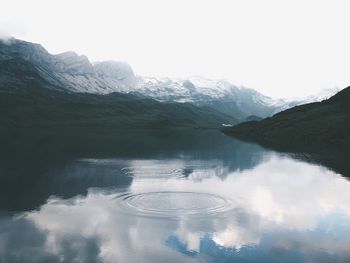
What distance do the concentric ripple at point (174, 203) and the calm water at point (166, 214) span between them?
170 millimetres

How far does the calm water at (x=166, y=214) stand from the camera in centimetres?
4938

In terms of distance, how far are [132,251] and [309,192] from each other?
56508 mm

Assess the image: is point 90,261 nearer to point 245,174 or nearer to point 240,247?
point 240,247

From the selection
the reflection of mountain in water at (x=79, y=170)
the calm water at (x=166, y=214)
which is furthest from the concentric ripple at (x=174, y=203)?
the reflection of mountain in water at (x=79, y=170)

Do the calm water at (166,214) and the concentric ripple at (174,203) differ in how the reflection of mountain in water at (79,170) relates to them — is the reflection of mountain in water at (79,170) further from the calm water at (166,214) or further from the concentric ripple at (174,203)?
the concentric ripple at (174,203)

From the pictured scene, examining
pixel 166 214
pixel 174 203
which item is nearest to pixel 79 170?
pixel 174 203

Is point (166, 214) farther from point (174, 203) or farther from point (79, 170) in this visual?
point (79, 170)

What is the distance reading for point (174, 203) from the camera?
243 feet

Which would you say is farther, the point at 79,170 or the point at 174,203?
the point at 79,170

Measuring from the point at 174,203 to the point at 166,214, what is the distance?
8521 millimetres

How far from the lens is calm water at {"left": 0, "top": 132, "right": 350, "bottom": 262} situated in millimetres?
49375

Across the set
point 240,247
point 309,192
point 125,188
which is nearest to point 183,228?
point 240,247

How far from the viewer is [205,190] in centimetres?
8794

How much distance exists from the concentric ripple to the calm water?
0.17 metres
